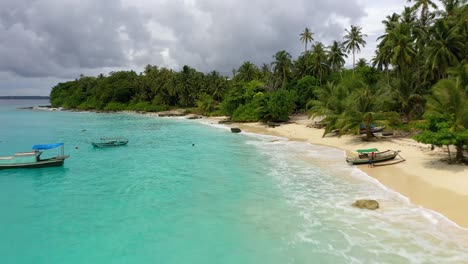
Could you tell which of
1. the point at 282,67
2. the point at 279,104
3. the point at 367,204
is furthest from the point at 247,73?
the point at 367,204

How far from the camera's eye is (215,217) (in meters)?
17.3

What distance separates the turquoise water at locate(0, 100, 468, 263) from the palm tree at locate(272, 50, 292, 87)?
4393 cm

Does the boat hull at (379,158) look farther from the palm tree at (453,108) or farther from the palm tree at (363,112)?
the palm tree at (363,112)

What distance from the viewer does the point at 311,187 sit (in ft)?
71.6

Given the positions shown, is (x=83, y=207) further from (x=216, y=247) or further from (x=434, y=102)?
(x=434, y=102)

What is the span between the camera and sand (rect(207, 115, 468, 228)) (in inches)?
651

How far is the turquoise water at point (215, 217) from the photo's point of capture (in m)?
13.4

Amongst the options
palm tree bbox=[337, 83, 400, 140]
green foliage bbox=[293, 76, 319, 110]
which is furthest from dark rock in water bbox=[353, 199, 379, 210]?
green foliage bbox=[293, 76, 319, 110]

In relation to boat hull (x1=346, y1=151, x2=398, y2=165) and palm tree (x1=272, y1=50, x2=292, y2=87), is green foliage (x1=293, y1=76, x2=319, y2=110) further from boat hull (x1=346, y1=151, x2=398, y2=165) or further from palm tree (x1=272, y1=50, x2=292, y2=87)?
boat hull (x1=346, y1=151, x2=398, y2=165)

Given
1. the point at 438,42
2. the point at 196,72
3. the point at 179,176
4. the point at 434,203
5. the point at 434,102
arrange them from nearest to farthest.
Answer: the point at 434,203, the point at 434,102, the point at 179,176, the point at 438,42, the point at 196,72

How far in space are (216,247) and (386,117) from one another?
89.4 ft

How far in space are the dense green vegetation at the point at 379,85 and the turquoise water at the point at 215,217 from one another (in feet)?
24.1

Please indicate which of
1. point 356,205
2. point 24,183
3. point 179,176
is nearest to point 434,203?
point 356,205

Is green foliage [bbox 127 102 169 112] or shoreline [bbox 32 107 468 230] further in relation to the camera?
green foliage [bbox 127 102 169 112]
